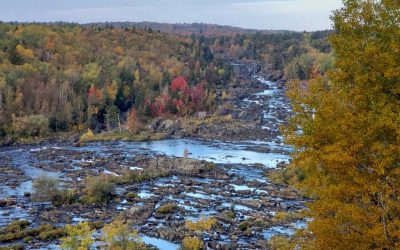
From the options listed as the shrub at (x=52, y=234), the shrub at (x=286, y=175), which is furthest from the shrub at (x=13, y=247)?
the shrub at (x=286, y=175)

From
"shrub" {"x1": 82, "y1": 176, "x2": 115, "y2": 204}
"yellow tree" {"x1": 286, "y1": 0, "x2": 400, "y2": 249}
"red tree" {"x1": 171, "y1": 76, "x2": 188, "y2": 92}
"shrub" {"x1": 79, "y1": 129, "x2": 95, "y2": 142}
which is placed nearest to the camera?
"yellow tree" {"x1": 286, "y1": 0, "x2": 400, "y2": 249}

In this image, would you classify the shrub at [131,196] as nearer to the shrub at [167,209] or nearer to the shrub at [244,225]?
the shrub at [167,209]

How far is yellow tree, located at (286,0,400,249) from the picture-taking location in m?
8.45

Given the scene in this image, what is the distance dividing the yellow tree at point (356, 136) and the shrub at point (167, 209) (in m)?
22.4

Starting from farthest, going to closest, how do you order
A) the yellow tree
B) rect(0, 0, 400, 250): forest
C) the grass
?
the grass → rect(0, 0, 400, 250): forest → the yellow tree

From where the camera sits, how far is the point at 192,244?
936 inches

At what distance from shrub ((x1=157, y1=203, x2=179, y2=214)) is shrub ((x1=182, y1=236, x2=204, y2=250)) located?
7.11m

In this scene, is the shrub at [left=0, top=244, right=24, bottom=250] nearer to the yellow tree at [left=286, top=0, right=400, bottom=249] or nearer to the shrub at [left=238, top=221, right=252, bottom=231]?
the shrub at [left=238, top=221, right=252, bottom=231]

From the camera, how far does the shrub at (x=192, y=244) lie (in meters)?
23.5

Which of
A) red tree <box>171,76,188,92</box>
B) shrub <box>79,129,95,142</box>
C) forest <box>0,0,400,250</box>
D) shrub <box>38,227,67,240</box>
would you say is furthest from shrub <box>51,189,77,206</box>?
red tree <box>171,76,188,92</box>

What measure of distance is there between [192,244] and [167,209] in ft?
26.9

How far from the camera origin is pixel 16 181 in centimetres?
4038

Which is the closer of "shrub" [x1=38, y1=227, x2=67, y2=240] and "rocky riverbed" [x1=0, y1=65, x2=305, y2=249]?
"shrub" [x1=38, y1=227, x2=67, y2=240]

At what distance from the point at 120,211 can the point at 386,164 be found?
83.4 feet
